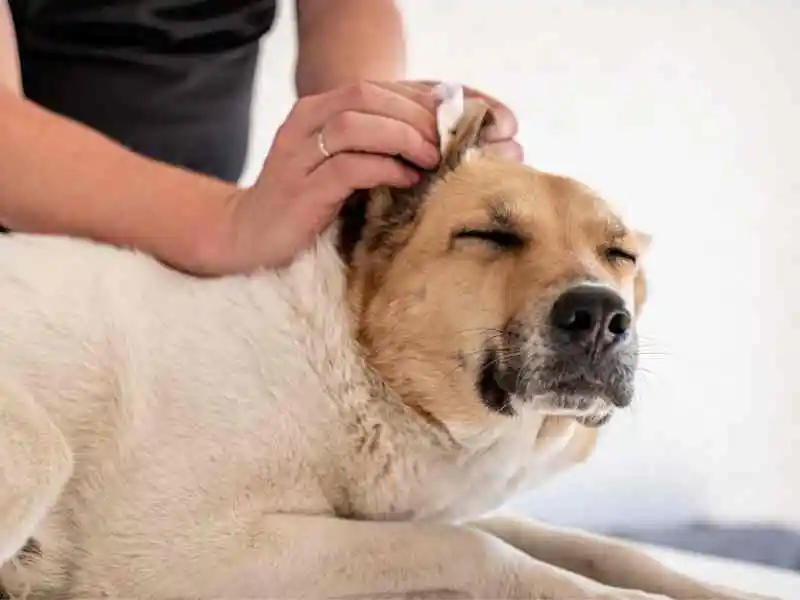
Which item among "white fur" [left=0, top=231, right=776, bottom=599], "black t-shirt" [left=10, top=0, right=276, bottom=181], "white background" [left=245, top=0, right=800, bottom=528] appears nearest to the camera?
"white fur" [left=0, top=231, right=776, bottom=599]

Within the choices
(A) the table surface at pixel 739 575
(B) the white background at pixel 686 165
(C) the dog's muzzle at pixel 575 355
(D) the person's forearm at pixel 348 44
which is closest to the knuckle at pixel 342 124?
(C) the dog's muzzle at pixel 575 355

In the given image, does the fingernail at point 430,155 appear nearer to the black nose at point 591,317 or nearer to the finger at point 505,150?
the finger at point 505,150

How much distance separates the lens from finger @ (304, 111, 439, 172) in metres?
0.80

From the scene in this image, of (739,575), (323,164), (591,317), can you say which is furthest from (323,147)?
(739,575)

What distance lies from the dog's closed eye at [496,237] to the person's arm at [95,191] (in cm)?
22

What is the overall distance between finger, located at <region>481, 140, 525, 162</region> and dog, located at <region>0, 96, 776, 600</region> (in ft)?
0.05

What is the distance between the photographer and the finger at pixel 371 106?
0.81 meters

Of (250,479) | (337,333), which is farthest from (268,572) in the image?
(337,333)

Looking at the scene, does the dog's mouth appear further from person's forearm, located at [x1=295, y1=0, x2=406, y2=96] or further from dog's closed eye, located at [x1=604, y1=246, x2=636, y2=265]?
person's forearm, located at [x1=295, y1=0, x2=406, y2=96]

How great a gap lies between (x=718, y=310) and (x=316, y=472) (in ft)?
4.66

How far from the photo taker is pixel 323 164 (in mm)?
816

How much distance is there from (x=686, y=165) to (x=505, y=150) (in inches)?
44.8

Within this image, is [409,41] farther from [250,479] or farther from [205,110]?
[250,479]

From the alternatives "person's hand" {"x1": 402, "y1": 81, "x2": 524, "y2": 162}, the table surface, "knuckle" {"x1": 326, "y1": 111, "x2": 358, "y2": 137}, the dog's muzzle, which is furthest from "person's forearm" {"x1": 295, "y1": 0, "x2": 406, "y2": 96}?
the table surface
